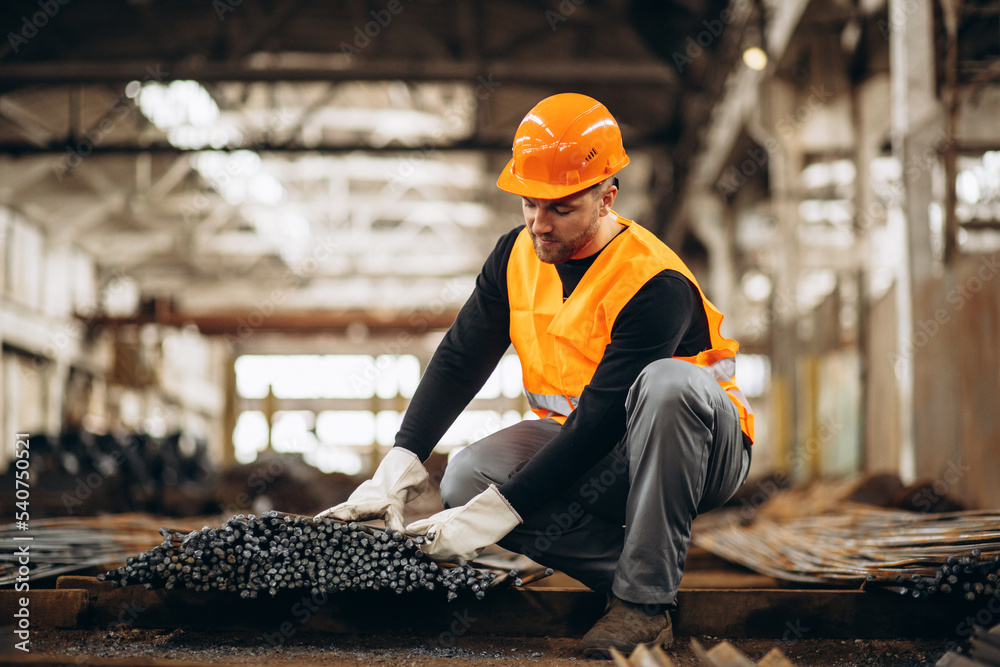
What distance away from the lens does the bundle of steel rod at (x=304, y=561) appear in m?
2.57

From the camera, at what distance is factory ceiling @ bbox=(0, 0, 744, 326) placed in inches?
401

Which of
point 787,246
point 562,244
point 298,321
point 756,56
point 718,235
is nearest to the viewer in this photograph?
point 562,244

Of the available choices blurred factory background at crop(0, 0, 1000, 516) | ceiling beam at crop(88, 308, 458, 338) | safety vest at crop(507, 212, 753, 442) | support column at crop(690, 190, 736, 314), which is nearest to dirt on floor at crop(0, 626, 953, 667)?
safety vest at crop(507, 212, 753, 442)

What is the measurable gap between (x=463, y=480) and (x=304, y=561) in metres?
0.58

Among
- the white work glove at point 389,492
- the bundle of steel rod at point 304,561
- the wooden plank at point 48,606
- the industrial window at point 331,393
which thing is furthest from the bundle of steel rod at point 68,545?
the industrial window at point 331,393

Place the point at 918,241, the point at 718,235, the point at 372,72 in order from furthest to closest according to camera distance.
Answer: the point at 718,235
the point at 372,72
the point at 918,241

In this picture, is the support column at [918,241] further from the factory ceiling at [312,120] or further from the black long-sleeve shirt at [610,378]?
the black long-sleeve shirt at [610,378]

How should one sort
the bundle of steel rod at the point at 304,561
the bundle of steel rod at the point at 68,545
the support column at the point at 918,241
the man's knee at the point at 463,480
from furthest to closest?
the support column at the point at 918,241
the bundle of steel rod at the point at 68,545
the man's knee at the point at 463,480
the bundle of steel rod at the point at 304,561

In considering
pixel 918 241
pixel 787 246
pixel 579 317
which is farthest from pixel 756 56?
pixel 579 317

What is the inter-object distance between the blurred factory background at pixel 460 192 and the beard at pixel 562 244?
3501 mm

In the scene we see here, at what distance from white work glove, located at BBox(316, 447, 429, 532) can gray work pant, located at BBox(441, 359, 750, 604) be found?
16 centimetres

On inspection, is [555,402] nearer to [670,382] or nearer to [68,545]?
[670,382]

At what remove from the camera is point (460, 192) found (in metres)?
19.3

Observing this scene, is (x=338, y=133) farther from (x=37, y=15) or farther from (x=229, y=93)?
(x=37, y=15)
